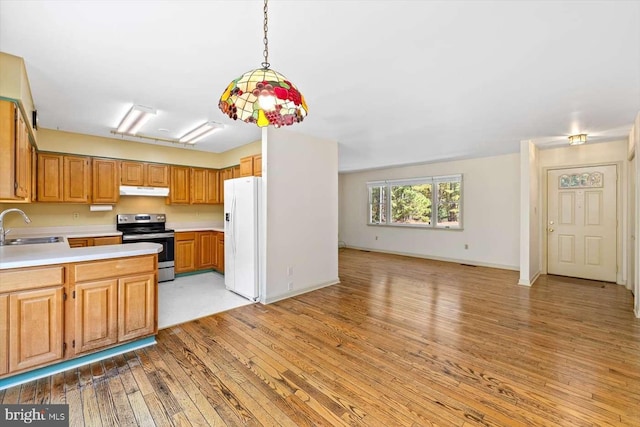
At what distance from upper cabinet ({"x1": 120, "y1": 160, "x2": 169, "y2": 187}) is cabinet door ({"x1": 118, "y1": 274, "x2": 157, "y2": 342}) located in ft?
10.2

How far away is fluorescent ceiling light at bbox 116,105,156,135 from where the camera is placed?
11.2 feet

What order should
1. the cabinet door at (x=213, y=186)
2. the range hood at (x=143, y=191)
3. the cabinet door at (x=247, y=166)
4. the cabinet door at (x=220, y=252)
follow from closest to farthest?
the cabinet door at (x=247, y=166), the range hood at (x=143, y=191), the cabinet door at (x=220, y=252), the cabinet door at (x=213, y=186)

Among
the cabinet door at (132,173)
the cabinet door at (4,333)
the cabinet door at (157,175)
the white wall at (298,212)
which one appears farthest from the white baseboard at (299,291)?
the cabinet door at (132,173)

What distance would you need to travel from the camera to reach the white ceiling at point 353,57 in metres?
1.73

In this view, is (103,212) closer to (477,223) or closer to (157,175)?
(157,175)

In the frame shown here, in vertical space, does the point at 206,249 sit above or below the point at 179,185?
below

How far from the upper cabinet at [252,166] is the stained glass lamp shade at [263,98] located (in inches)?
107

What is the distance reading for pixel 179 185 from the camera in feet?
18.5

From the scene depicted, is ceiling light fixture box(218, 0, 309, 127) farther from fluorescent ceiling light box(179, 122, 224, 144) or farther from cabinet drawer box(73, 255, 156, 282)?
fluorescent ceiling light box(179, 122, 224, 144)

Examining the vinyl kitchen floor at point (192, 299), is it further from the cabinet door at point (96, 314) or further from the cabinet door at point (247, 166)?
the cabinet door at point (247, 166)

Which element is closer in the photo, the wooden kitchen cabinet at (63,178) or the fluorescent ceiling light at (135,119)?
the fluorescent ceiling light at (135,119)

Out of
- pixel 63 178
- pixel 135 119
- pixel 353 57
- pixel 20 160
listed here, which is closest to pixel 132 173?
pixel 63 178

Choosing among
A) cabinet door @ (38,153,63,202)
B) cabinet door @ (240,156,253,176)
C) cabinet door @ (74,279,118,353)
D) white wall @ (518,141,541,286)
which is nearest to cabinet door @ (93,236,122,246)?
cabinet door @ (38,153,63,202)

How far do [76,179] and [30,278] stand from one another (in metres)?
3.13
